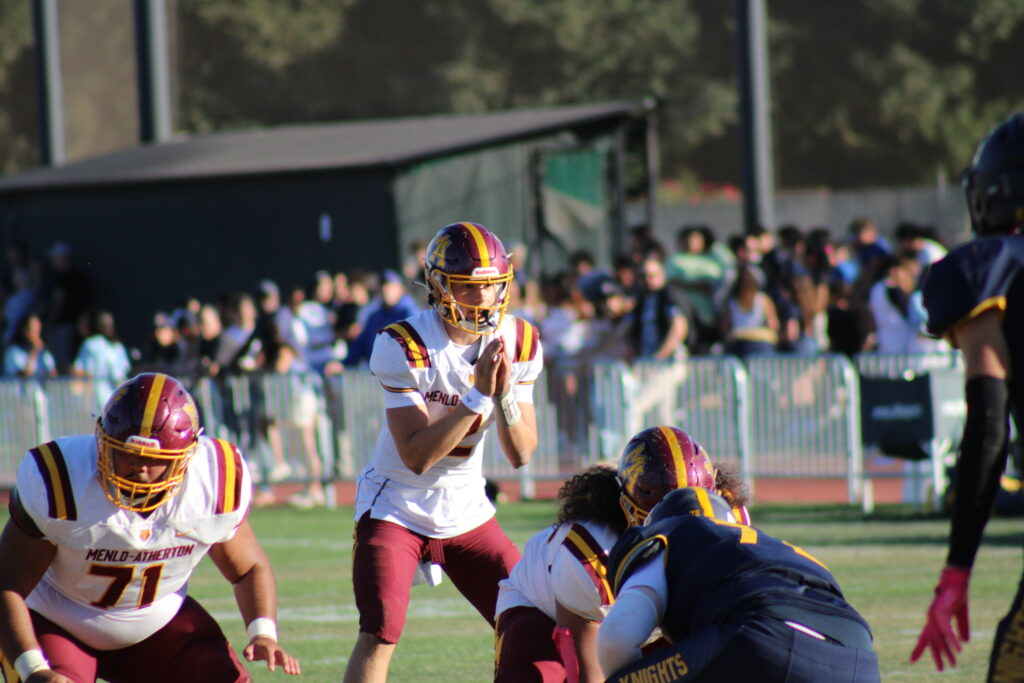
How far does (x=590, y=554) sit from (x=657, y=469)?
36cm

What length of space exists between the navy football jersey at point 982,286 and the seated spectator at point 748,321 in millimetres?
9790

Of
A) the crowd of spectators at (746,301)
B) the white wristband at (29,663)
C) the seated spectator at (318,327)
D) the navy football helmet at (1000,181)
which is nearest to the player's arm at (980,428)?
the navy football helmet at (1000,181)

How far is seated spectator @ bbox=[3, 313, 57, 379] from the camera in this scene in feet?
51.1

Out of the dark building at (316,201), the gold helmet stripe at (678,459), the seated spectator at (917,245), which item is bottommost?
the gold helmet stripe at (678,459)

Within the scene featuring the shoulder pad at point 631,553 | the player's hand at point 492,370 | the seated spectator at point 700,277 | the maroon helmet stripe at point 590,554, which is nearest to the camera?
the shoulder pad at point 631,553

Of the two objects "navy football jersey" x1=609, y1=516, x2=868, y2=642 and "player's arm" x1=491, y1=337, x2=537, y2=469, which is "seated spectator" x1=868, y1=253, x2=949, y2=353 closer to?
"player's arm" x1=491, y1=337, x2=537, y2=469

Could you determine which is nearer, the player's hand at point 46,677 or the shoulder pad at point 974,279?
the shoulder pad at point 974,279

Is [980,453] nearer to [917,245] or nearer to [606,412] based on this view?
[606,412]

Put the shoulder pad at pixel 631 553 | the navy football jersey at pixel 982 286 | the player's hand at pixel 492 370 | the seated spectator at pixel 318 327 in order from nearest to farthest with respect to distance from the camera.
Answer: the navy football jersey at pixel 982 286
the shoulder pad at pixel 631 553
the player's hand at pixel 492 370
the seated spectator at pixel 318 327

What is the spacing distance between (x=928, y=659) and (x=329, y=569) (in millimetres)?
4224

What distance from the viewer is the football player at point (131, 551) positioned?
4719 millimetres

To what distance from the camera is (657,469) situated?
181 inches

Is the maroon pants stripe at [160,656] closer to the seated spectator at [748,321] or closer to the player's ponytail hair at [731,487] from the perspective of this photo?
the player's ponytail hair at [731,487]

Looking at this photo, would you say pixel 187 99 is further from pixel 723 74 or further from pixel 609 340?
pixel 609 340
